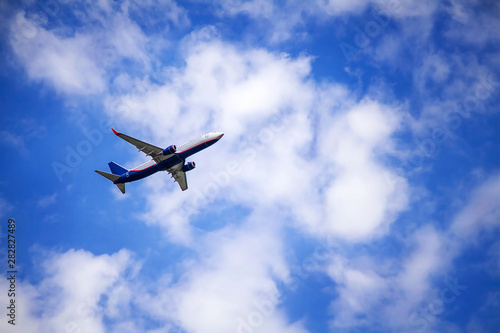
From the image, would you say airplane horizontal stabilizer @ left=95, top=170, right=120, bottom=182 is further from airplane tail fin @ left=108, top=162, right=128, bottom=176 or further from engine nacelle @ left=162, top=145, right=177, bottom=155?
engine nacelle @ left=162, top=145, right=177, bottom=155

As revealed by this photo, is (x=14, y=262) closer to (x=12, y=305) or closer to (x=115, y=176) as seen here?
(x=12, y=305)

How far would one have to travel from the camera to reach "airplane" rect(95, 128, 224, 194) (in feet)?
235

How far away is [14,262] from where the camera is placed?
202 ft

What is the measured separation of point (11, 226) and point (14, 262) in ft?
21.1

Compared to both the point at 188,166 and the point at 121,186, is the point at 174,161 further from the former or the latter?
the point at 121,186

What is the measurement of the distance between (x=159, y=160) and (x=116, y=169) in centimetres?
1259

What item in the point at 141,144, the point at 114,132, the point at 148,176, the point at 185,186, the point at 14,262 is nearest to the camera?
the point at 14,262

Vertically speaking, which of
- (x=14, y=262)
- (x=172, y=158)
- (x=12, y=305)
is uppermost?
(x=172, y=158)

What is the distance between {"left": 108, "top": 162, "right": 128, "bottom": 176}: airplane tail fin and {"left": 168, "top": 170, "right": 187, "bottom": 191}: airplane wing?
420 inches

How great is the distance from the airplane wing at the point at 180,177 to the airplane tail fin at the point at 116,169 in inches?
420

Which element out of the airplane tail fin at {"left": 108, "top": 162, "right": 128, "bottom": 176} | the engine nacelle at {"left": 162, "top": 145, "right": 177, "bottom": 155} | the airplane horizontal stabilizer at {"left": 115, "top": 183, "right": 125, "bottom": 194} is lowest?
the engine nacelle at {"left": 162, "top": 145, "right": 177, "bottom": 155}

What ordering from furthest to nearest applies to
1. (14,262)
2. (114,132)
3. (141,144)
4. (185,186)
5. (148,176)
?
(185,186) → (148,176) → (141,144) → (114,132) → (14,262)

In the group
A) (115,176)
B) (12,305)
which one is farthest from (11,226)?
(115,176)

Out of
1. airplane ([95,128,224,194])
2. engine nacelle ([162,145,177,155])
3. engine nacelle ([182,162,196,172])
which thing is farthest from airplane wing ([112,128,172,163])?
engine nacelle ([182,162,196,172])
